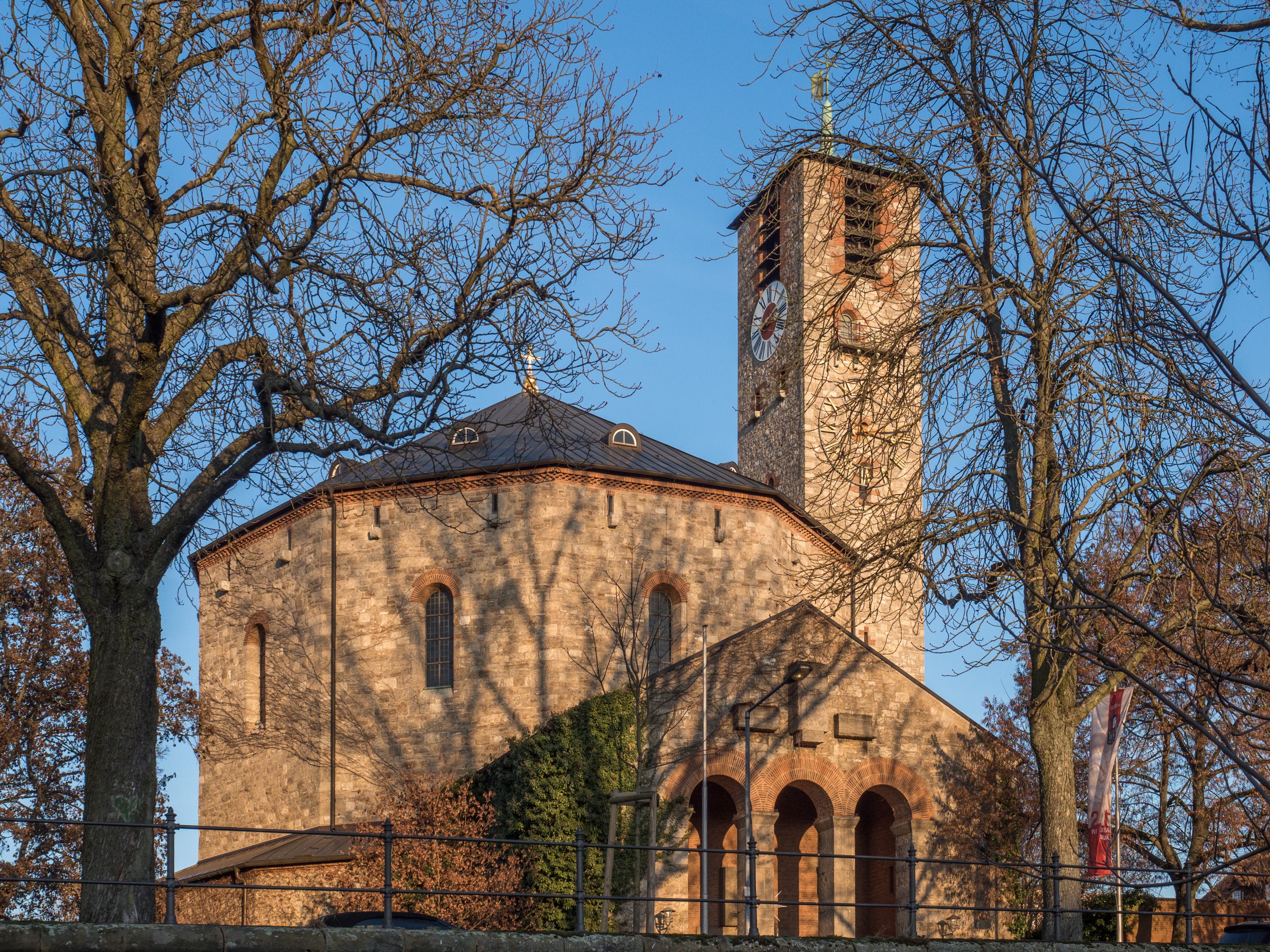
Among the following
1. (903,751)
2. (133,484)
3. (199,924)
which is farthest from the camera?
(903,751)

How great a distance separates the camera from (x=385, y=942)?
10.0m

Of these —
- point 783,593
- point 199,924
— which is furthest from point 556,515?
point 199,924

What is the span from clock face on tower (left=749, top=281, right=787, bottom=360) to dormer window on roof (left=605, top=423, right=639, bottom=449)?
1228cm

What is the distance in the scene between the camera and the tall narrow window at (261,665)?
33844mm

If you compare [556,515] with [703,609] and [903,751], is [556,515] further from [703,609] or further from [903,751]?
[903,751]

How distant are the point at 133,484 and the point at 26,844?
16.5m

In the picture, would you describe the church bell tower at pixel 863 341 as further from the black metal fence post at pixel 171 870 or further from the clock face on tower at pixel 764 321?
the clock face on tower at pixel 764 321

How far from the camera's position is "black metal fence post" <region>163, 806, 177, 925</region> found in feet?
32.3

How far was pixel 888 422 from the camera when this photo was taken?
17.3 meters

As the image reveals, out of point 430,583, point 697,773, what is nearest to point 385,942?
point 697,773

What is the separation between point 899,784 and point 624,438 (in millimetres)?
11556

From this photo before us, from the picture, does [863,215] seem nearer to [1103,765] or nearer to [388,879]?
[1103,765]

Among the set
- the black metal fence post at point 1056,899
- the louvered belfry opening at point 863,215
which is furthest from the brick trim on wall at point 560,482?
the black metal fence post at point 1056,899

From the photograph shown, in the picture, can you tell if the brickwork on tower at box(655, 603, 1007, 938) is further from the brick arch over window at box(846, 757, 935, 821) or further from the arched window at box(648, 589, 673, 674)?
the arched window at box(648, 589, 673, 674)
